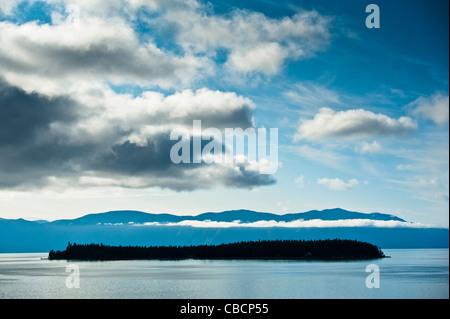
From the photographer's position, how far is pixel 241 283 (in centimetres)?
12681

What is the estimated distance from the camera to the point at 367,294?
4021 inches

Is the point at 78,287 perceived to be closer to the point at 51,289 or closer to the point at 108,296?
the point at 51,289

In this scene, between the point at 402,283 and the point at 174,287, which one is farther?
the point at 402,283

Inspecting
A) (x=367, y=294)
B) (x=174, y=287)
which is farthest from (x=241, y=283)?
(x=367, y=294)
